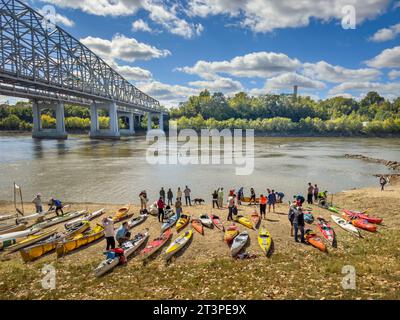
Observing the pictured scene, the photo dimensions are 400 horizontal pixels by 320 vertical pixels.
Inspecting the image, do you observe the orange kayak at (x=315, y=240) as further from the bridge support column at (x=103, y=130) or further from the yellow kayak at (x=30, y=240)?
the bridge support column at (x=103, y=130)

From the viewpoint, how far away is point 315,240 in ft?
43.4

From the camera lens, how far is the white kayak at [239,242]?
12422 mm

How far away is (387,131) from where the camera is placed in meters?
136

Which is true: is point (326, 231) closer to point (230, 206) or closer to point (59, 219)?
point (230, 206)

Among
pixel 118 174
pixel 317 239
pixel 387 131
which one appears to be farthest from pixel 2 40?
pixel 387 131

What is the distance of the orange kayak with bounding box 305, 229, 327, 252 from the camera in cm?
1268

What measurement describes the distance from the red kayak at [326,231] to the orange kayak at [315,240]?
58 cm

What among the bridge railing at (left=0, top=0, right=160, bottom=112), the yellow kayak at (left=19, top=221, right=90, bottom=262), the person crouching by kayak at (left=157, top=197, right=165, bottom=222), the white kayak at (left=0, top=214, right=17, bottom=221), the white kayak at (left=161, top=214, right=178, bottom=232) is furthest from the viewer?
the bridge railing at (left=0, top=0, right=160, bottom=112)

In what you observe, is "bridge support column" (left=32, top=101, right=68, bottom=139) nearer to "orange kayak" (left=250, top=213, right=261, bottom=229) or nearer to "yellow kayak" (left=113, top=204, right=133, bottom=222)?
"yellow kayak" (left=113, top=204, right=133, bottom=222)

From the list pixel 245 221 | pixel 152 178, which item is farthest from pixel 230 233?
pixel 152 178

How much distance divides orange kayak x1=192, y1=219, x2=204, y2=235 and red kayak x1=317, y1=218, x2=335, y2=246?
631 cm

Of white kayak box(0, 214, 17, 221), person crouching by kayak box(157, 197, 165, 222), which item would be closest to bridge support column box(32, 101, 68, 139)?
white kayak box(0, 214, 17, 221)

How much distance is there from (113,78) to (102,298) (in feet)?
476
